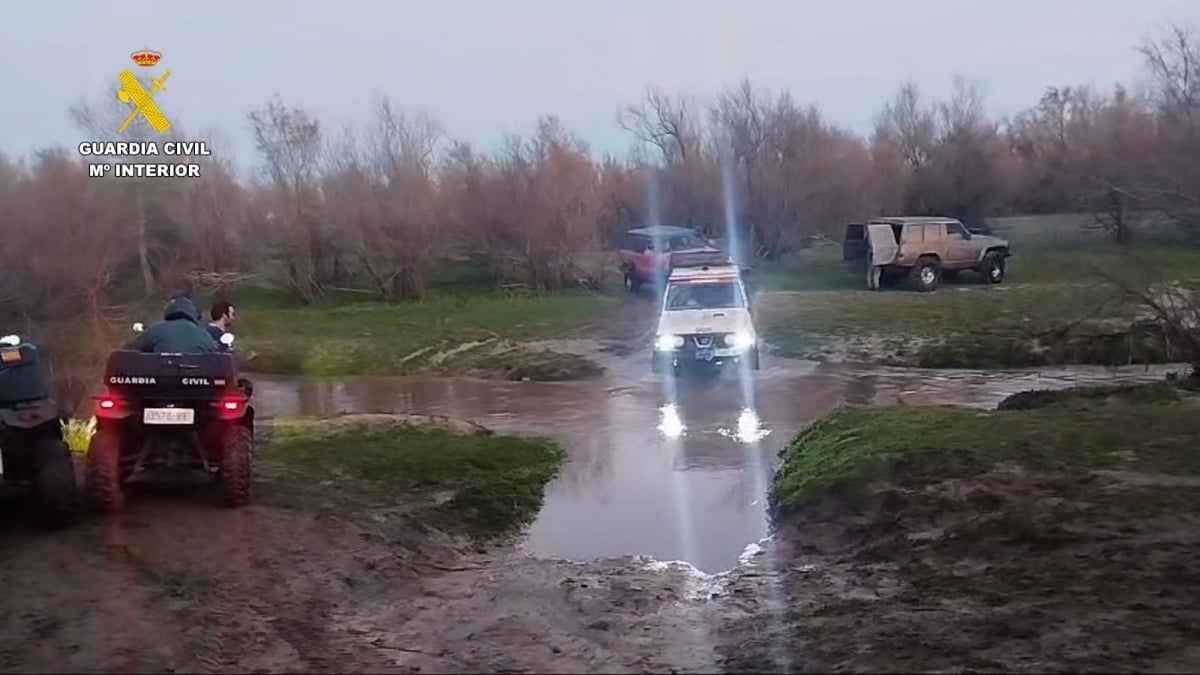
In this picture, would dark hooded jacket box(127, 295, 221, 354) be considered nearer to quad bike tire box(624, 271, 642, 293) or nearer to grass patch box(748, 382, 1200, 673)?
grass patch box(748, 382, 1200, 673)

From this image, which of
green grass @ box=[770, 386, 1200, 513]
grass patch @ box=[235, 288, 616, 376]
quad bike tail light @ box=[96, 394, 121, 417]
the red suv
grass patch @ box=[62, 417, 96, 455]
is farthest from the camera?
the red suv

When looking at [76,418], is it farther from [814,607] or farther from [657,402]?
[814,607]

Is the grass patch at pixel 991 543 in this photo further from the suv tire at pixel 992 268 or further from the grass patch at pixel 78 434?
the suv tire at pixel 992 268

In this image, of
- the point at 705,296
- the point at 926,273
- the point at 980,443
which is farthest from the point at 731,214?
the point at 980,443

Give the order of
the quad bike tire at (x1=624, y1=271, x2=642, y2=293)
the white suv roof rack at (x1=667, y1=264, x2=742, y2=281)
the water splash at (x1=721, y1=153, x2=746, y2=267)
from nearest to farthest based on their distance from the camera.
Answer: the white suv roof rack at (x1=667, y1=264, x2=742, y2=281) < the quad bike tire at (x1=624, y1=271, x2=642, y2=293) < the water splash at (x1=721, y1=153, x2=746, y2=267)

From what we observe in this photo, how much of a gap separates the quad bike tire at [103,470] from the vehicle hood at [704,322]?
11244mm

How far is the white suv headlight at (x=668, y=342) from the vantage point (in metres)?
19.0

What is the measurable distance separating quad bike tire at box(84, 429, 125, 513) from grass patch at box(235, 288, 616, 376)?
582 inches

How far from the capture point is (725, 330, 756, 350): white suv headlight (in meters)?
19.0

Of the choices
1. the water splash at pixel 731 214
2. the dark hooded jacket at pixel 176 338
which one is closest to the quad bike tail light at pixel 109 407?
the dark hooded jacket at pixel 176 338

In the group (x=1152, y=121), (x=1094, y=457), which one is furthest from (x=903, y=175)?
(x=1094, y=457)

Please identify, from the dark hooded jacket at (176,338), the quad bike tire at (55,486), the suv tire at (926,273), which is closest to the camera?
the quad bike tire at (55,486)

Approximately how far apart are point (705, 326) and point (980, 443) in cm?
843

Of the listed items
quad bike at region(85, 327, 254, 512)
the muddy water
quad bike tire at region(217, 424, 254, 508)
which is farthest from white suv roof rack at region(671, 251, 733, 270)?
quad bike at region(85, 327, 254, 512)
